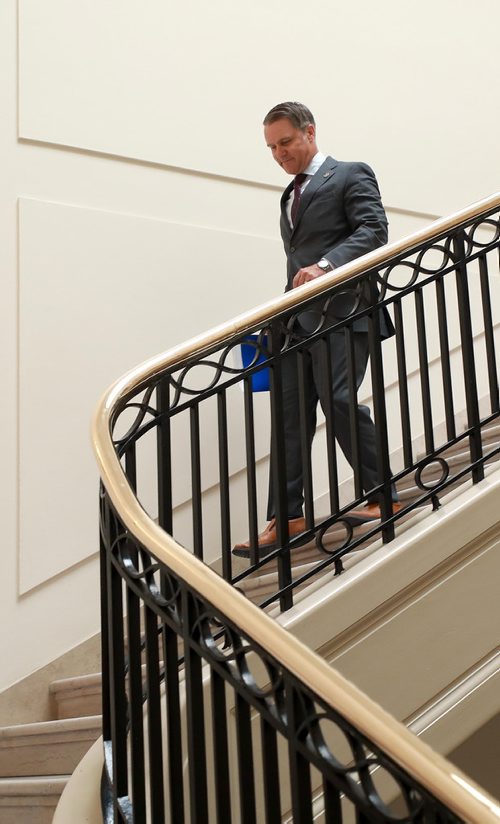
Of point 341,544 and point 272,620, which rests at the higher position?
point 272,620

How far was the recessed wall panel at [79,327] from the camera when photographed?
395 cm

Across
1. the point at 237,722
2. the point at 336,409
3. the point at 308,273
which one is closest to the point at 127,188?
the point at 308,273

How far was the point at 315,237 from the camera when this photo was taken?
3.58 m

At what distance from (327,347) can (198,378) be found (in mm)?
1803

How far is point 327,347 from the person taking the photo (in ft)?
8.83

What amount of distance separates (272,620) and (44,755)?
1.83 m

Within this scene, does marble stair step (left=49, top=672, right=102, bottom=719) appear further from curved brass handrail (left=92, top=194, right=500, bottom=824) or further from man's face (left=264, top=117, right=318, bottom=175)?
man's face (left=264, top=117, right=318, bottom=175)

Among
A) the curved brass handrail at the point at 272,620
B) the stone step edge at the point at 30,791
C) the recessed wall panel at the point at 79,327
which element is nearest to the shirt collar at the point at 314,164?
the curved brass handrail at the point at 272,620

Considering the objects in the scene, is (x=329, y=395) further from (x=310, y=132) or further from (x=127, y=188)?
(x=127, y=188)

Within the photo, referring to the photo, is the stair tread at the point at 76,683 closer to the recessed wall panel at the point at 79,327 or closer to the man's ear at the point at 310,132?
the recessed wall panel at the point at 79,327

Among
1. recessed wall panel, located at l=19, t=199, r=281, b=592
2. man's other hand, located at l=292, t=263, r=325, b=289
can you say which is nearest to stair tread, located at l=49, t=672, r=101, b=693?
recessed wall panel, located at l=19, t=199, r=281, b=592

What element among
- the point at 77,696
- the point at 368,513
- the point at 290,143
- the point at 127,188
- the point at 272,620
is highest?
the point at 290,143

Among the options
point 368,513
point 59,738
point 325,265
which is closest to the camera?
point 59,738

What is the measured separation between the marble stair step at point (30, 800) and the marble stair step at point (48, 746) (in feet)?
0.55
